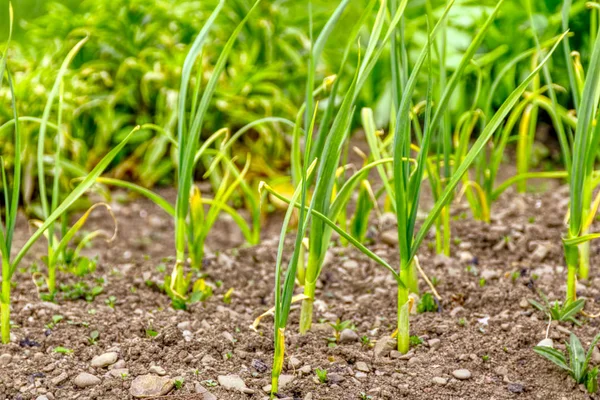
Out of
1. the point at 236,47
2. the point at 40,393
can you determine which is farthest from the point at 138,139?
the point at 40,393

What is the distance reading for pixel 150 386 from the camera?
175cm

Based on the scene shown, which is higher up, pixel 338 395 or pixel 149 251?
pixel 338 395

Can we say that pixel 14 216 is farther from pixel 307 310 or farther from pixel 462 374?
pixel 462 374

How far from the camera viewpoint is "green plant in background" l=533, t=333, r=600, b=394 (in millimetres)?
1801

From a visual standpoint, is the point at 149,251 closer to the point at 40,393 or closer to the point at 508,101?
the point at 40,393

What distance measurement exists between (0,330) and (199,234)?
2.36 ft

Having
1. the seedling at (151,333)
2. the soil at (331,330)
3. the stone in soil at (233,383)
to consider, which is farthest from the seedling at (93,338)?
the stone in soil at (233,383)

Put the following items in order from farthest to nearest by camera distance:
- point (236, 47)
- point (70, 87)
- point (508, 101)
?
point (236, 47) → point (70, 87) → point (508, 101)

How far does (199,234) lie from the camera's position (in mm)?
2521

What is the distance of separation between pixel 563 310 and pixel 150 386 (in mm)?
1095

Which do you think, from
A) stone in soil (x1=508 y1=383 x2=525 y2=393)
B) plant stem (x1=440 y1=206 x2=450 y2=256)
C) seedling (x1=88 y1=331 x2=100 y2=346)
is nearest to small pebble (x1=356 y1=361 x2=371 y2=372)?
stone in soil (x1=508 y1=383 x2=525 y2=393)

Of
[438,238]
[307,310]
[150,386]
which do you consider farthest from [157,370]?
[438,238]

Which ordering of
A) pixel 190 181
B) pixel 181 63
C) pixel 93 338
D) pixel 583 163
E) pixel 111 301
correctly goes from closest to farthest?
pixel 583 163
pixel 93 338
pixel 190 181
pixel 111 301
pixel 181 63

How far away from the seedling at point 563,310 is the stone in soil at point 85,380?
3.80ft
